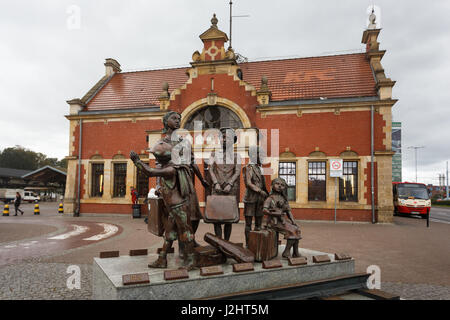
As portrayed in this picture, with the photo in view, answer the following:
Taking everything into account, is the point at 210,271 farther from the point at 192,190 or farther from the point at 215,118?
the point at 215,118

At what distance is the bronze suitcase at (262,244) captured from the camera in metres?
4.51

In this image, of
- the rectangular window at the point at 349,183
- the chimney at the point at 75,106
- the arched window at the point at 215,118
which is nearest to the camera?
the rectangular window at the point at 349,183

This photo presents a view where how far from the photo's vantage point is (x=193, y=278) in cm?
357

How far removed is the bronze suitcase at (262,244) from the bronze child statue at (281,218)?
243mm

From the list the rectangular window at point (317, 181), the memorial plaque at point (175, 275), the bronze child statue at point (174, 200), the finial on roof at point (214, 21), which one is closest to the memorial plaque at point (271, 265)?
the bronze child statue at point (174, 200)

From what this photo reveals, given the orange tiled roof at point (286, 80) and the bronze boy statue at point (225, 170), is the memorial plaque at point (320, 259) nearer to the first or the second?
the bronze boy statue at point (225, 170)

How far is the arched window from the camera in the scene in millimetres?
16656

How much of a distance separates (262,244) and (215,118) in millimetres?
12856

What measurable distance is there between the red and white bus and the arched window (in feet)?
42.3


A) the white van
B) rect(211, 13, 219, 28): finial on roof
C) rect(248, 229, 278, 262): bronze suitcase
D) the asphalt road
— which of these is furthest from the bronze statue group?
the white van

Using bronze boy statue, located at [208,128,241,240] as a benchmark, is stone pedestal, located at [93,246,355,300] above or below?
below

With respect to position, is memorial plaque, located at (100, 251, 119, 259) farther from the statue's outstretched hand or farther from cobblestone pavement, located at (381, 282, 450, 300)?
cobblestone pavement, located at (381, 282, 450, 300)
